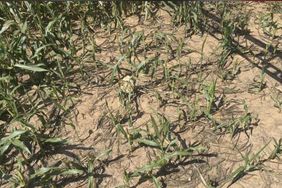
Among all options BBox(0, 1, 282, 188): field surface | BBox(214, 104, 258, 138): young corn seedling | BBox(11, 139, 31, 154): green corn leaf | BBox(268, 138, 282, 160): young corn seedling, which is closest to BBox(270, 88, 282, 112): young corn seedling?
BBox(0, 1, 282, 188): field surface

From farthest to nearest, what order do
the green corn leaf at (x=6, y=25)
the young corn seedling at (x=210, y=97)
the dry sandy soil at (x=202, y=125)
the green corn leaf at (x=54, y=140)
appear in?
the green corn leaf at (x=6, y=25)
the young corn seedling at (x=210, y=97)
the green corn leaf at (x=54, y=140)
the dry sandy soil at (x=202, y=125)

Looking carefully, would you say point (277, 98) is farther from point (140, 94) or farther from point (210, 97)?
point (140, 94)

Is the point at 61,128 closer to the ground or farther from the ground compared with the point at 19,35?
closer to the ground

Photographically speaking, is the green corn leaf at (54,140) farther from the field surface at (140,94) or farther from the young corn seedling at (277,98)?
the young corn seedling at (277,98)

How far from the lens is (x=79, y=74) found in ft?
10.6

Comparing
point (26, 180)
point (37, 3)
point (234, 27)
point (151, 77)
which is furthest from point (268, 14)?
point (26, 180)

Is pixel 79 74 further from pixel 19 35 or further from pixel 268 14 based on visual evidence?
pixel 268 14

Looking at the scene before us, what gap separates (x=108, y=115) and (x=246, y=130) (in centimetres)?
89

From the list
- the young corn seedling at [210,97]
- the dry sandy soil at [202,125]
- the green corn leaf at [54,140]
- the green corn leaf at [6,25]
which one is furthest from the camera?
the green corn leaf at [6,25]

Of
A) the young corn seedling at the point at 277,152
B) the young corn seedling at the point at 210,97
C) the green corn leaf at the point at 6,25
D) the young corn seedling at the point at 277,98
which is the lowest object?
the young corn seedling at the point at 277,152

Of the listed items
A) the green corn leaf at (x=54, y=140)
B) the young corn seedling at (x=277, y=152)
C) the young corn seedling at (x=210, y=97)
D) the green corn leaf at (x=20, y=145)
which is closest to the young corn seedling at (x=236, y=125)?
the young corn seedling at (x=210, y=97)

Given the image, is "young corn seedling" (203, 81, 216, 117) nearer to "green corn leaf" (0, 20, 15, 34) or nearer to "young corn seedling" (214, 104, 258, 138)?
"young corn seedling" (214, 104, 258, 138)

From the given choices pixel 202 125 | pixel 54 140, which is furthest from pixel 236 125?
pixel 54 140

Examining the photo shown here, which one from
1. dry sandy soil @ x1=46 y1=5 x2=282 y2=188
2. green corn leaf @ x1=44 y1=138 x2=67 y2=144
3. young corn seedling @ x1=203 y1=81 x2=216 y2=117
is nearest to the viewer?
dry sandy soil @ x1=46 y1=5 x2=282 y2=188
